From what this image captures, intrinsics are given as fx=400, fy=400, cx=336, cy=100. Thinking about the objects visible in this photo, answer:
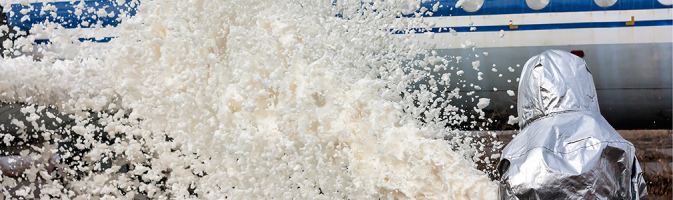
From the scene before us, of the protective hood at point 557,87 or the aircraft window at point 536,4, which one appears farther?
the aircraft window at point 536,4

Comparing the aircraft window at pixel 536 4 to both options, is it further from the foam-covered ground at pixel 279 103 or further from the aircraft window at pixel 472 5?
the foam-covered ground at pixel 279 103

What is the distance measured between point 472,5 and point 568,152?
166 centimetres

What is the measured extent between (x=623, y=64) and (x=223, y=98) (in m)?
2.40

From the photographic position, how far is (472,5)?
93.1 inches

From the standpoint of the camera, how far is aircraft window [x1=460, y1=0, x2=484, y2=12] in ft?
7.74

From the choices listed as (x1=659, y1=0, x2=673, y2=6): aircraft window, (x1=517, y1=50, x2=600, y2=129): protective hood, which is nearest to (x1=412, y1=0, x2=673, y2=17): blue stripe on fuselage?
(x1=659, y1=0, x2=673, y2=6): aircraft window

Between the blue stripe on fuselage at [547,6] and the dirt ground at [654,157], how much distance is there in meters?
0.77

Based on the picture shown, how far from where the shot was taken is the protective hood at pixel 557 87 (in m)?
0.95

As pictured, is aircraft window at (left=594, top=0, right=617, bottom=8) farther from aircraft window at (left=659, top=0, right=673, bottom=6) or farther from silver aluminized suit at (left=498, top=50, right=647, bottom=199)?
silver aluminized suit at (left=498, top=50, right=647, bottom=199)

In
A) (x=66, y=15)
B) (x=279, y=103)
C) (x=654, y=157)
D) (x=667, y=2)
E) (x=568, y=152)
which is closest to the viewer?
(x=568, y=152)

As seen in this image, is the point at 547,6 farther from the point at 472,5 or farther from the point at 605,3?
the point at 472,5

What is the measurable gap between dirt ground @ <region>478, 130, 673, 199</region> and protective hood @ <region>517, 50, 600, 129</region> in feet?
3.98

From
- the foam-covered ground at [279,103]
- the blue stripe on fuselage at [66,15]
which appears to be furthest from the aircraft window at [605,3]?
the blue stripe on fuselage at [66,15]

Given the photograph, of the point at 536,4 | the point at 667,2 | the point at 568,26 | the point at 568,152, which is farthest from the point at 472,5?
the point at 568,152
